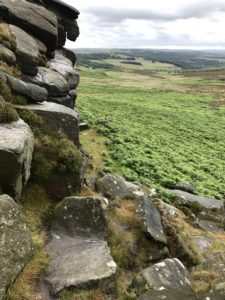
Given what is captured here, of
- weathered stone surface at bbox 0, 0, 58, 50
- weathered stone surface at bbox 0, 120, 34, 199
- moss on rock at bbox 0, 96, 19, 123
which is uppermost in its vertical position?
weathered stone surface at bbox 0, 0, 58, 50

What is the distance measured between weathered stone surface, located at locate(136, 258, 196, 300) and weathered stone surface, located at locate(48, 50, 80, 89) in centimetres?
1793

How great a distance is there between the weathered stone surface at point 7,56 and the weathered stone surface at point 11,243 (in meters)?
12.5

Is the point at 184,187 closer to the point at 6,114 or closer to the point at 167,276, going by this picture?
the point at 167,276

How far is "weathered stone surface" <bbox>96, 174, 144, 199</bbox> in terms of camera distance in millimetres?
17906

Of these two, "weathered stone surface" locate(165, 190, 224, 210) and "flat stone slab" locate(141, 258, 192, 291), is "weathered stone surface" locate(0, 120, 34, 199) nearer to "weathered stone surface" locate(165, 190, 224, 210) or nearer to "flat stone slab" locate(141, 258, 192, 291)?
"flat stone slab" locate(141, 258, 192, 291)

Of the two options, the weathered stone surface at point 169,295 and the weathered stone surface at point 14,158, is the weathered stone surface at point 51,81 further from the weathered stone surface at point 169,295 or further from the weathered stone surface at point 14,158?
the weathered stone surface at point 169,295

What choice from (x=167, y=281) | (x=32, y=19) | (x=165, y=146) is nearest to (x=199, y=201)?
(x=167, y=281)

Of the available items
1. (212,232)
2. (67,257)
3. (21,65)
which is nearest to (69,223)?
(67,257)

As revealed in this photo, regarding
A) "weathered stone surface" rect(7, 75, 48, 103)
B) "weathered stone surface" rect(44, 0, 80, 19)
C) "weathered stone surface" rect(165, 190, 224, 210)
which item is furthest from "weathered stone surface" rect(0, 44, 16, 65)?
"weathered stone surface" rect(165, 190, 224, 210)

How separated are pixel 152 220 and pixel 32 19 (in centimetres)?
1784

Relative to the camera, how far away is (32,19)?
26.9 metres

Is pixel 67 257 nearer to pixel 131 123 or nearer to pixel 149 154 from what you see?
pixel 149 154

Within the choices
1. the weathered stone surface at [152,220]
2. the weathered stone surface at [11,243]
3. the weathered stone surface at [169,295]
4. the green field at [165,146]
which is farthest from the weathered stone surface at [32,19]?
the weathered stone surface at [169,295]

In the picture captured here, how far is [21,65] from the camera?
22547 mm
